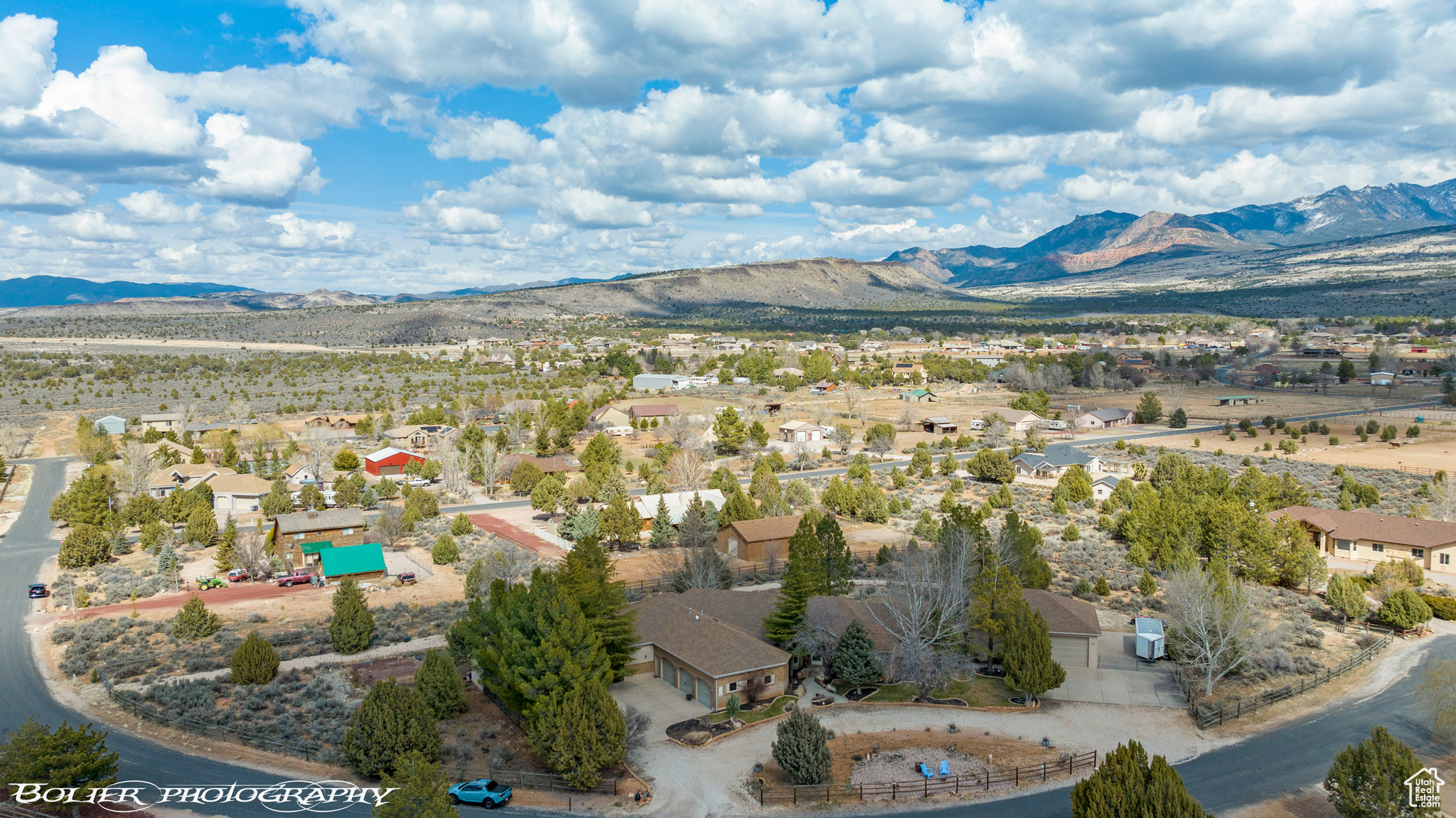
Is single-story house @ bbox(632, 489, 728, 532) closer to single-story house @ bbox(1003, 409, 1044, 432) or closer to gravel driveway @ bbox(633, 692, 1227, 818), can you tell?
gravel driveway @ bbox(633, 692, 1227, 818)

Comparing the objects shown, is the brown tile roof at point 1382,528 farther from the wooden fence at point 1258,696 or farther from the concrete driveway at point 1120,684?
the concrete driveway at point 1120,684

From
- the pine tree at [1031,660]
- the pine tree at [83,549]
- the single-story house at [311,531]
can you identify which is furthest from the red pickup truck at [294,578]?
the pine tree at [1031,660]

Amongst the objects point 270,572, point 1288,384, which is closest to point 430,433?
point 270,572

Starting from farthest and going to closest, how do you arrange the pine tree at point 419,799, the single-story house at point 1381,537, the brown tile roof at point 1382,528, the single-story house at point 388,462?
the single-story house at point 388,462, the brown tile roof at point 1382,528, the single-story house at point 1381,537, the pine tree at point 419,799

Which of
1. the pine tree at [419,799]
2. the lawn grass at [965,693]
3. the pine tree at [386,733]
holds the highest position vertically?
the pine tree at [419,799]

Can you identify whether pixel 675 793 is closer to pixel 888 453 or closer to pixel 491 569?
pixel 491 569

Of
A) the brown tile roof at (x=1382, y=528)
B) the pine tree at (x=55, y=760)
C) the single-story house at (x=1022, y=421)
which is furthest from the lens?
the single-story house at (x=1022, y=421)
